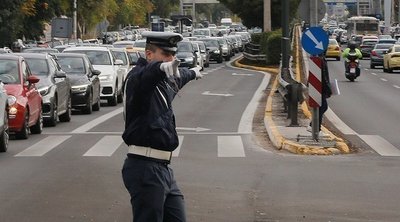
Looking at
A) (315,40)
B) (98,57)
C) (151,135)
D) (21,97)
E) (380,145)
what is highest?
(315,40)

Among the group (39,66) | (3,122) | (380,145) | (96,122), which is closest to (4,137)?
(3,122)

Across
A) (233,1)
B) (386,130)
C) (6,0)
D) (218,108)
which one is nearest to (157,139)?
(386,130)

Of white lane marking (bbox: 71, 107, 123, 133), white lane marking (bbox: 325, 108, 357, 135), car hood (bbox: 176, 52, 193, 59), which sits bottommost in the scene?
white lane marking (bbox: 325, 108, 357, 135)

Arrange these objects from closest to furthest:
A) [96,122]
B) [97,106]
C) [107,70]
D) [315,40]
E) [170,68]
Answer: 1. [170,68]
2. [315,40]
3. [96,122]
4. [97,106]
5. [107,70]

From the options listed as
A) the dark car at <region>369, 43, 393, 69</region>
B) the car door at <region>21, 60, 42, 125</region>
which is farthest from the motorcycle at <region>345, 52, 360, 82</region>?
the car door at <region>21, 60, 42, 125</region>

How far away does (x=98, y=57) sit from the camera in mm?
32812

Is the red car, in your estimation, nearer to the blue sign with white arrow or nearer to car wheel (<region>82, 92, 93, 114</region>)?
the blue sign with white arrow

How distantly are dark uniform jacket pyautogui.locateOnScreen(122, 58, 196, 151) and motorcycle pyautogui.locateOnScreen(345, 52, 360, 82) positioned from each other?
37.8m

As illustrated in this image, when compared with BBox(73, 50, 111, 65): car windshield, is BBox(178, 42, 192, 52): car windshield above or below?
above

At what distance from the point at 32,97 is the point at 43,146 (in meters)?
2.17

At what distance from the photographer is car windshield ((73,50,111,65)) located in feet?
107

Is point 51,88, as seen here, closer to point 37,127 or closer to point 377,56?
point 37,127

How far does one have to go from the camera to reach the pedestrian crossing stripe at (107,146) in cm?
1741

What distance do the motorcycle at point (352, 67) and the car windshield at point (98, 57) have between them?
14482mm
